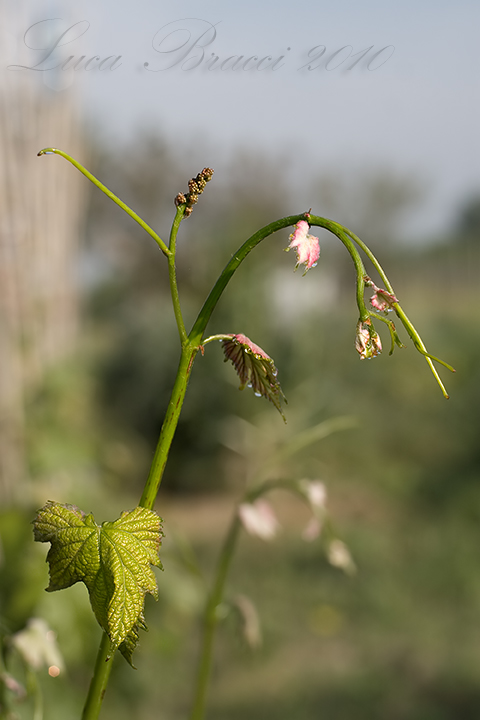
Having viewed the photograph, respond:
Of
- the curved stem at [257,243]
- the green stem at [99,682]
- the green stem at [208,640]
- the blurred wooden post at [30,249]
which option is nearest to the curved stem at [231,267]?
the curved stem at [257,243]

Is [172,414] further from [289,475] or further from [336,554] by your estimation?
[289,475]

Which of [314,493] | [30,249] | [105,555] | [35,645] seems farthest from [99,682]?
[30,249]

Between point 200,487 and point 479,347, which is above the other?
point 479,347

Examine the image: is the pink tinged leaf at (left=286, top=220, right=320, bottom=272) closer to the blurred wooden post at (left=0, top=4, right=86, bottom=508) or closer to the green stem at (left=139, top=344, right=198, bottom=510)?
the green stem at (left=139, top=344, right=198, bottom=510)

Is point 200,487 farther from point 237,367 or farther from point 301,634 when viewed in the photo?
point 237,367

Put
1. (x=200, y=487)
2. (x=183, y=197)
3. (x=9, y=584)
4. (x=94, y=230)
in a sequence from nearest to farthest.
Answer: (x=183, y=197), (x=9, y=584), (x=200, y=487), (x=94, y=230)

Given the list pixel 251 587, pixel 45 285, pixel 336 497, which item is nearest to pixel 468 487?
pixel 336 497

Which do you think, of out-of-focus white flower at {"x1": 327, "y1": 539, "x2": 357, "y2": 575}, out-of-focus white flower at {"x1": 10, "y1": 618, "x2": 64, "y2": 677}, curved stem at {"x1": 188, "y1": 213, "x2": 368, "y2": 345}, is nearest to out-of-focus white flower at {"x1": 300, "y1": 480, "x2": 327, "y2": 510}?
out-of-focus white flower at {"x1": 327, "y1": 539, "x2": 357, "y2": 575}
